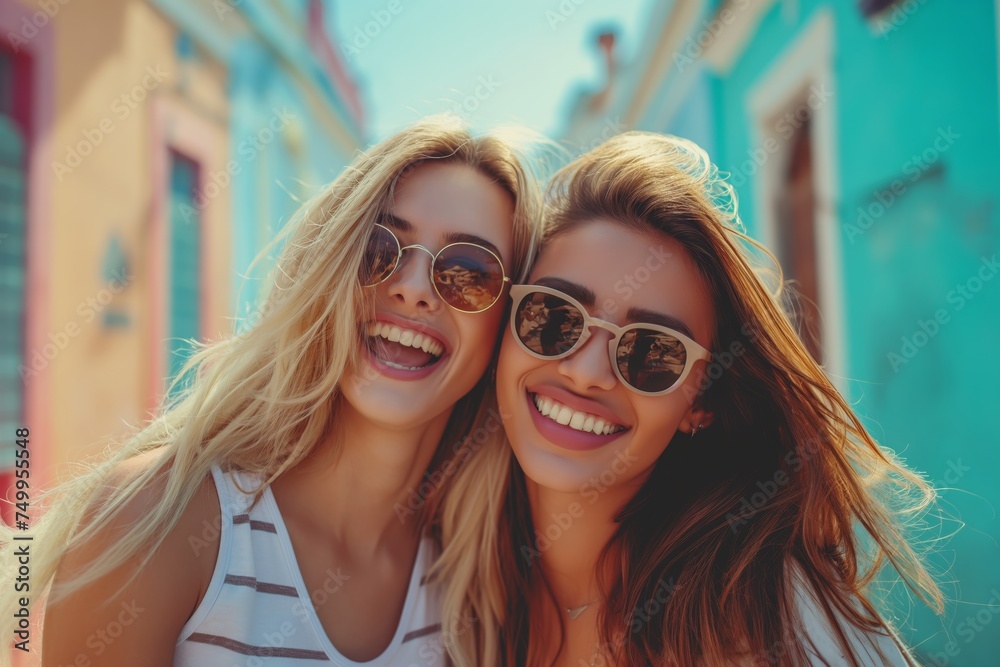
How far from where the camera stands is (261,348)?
7.39 ft

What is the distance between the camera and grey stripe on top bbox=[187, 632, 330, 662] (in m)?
1.81

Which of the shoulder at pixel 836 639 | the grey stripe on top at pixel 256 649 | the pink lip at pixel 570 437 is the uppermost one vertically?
the pink lip at pixel 570 437

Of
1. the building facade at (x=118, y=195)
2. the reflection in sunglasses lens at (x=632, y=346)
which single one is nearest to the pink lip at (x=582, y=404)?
the reflection in sunglasses lens at (x=632, y=346)

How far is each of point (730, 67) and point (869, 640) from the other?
6.36 meters

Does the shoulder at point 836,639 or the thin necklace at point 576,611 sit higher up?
the shoulder at point 836,639

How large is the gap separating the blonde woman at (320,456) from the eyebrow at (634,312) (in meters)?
0.21

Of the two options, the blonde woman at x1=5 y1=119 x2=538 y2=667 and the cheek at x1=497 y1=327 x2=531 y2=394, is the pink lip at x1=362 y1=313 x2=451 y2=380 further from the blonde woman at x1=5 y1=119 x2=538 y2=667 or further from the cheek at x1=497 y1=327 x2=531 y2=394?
the cheek at x1=497 y1=327 x2=531 y2=394

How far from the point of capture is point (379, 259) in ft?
7.08

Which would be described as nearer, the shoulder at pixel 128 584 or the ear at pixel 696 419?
the shoulder at pixel 128 584

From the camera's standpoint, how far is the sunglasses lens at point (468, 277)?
2.15 meters

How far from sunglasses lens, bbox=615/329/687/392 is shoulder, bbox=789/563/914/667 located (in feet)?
2.33

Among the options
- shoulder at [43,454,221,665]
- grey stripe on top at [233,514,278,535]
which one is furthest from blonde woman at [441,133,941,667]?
shoulder at [43,454,221,665]

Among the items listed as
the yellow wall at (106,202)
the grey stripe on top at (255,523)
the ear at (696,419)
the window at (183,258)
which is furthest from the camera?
the window at (183,258)

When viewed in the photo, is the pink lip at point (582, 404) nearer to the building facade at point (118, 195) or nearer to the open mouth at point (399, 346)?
the open mouth at point (399, 346)
